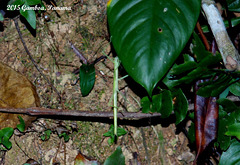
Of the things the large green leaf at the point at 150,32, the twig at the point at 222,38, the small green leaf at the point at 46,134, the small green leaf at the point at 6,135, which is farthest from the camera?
the small green leaf at the point at 46,134

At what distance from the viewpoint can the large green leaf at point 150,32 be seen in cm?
141

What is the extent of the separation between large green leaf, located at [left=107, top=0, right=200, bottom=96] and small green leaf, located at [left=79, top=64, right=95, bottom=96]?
0.49 metres

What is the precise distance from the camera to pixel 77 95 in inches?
78.7

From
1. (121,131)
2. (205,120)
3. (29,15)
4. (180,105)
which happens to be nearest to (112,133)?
(121,131)

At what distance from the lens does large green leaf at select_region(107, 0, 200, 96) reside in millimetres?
1405

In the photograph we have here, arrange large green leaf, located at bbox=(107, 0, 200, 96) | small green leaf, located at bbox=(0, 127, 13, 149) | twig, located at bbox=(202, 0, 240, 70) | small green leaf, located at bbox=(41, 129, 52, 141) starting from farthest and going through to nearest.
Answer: small green leaf, located at bbox=(41, 129, 52, 141) < small green leaf, located at bbox=(0, 127, 13, 149) < twig, located at bbox=(202, 0, 240, 70) < large green leaf, located at bbox=(107, 0, 200, 96)

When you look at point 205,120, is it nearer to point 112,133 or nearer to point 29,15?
point 112,133

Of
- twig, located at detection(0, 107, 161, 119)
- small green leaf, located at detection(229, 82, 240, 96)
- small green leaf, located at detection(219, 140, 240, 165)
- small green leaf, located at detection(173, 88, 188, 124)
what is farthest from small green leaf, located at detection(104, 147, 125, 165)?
small green leaf, located at detection(229, 82, 240, 96)

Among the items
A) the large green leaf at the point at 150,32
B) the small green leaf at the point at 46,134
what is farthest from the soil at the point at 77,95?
the large green leaf at the point at 150,32

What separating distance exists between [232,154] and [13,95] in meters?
1.62

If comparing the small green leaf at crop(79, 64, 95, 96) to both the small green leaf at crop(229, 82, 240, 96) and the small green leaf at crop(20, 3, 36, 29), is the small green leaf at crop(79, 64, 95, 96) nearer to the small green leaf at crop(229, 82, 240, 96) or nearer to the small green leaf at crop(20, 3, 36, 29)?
the small green leaf at crop(20, 3, 36, 29)

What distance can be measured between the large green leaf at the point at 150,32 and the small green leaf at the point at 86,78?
490mm

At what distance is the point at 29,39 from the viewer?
80.4 inches

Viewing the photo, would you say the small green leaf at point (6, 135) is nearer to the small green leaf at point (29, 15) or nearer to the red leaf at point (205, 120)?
the small green leaf at point (29, 15)
